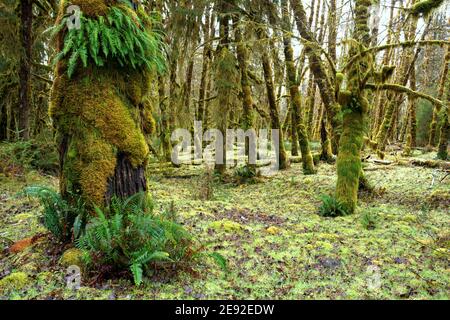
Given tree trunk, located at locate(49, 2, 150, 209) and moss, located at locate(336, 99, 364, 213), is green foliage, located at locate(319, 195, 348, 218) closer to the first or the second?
moss, located at locate(336, 99, 364, 213)

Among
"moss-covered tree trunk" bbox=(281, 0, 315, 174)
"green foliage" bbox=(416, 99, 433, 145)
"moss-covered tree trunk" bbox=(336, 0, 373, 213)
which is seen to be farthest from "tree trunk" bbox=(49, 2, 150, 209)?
"green foliage" bbox=(416, 99, 433, 145)

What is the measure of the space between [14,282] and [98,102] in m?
2.07

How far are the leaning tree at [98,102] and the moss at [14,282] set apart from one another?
98 centimetres

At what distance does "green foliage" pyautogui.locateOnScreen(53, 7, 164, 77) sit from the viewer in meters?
3.48

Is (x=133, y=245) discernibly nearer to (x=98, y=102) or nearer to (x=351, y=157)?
(x=98, y=102)

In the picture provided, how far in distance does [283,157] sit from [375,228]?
6155mm

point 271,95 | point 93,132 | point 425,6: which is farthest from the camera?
point 271,95

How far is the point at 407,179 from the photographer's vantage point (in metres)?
8.56

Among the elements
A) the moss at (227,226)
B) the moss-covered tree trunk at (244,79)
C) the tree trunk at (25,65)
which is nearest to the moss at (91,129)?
the moss at (227,226)

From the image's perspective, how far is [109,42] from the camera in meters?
3.50

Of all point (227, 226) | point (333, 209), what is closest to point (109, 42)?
point (227, 226)

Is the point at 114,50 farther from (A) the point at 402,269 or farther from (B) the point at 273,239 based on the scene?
(A) the point at 402,269

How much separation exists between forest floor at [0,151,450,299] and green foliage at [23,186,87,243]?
236 millimetres
